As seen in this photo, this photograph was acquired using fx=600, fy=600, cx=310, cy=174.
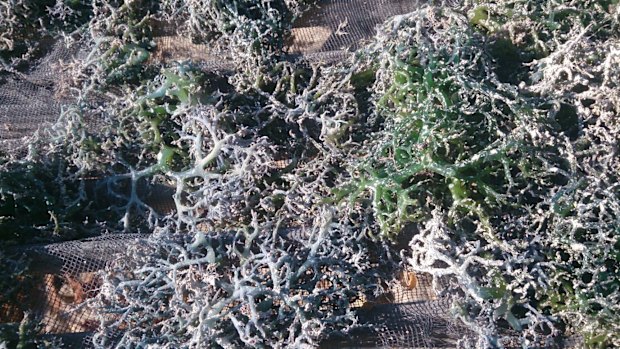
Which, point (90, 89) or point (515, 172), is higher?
point (90, 89)

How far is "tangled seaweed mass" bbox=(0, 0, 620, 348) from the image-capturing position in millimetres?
1853

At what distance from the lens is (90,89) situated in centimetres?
237

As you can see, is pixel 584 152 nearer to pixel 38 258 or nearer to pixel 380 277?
pixel 380 277

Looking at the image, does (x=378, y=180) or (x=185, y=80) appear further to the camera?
(x=185, y=80)

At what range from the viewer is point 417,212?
1975 millimetres

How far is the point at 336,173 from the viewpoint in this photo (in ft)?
6.93

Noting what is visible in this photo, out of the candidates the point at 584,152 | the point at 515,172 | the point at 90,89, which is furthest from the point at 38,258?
the point at 584,152

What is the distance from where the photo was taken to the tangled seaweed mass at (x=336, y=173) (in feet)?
6.08

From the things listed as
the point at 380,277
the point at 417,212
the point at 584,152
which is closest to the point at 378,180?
the point at 417,212

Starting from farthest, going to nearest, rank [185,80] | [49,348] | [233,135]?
[185,80] → [233,135] → [49,348]

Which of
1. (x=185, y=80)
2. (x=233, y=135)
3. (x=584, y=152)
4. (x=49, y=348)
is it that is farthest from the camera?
(x=185, y=80)

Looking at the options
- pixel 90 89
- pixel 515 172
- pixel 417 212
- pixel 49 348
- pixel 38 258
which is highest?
pixel 90 89

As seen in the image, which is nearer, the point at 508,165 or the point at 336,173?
the point at 508,165

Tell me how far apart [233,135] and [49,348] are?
90cm
